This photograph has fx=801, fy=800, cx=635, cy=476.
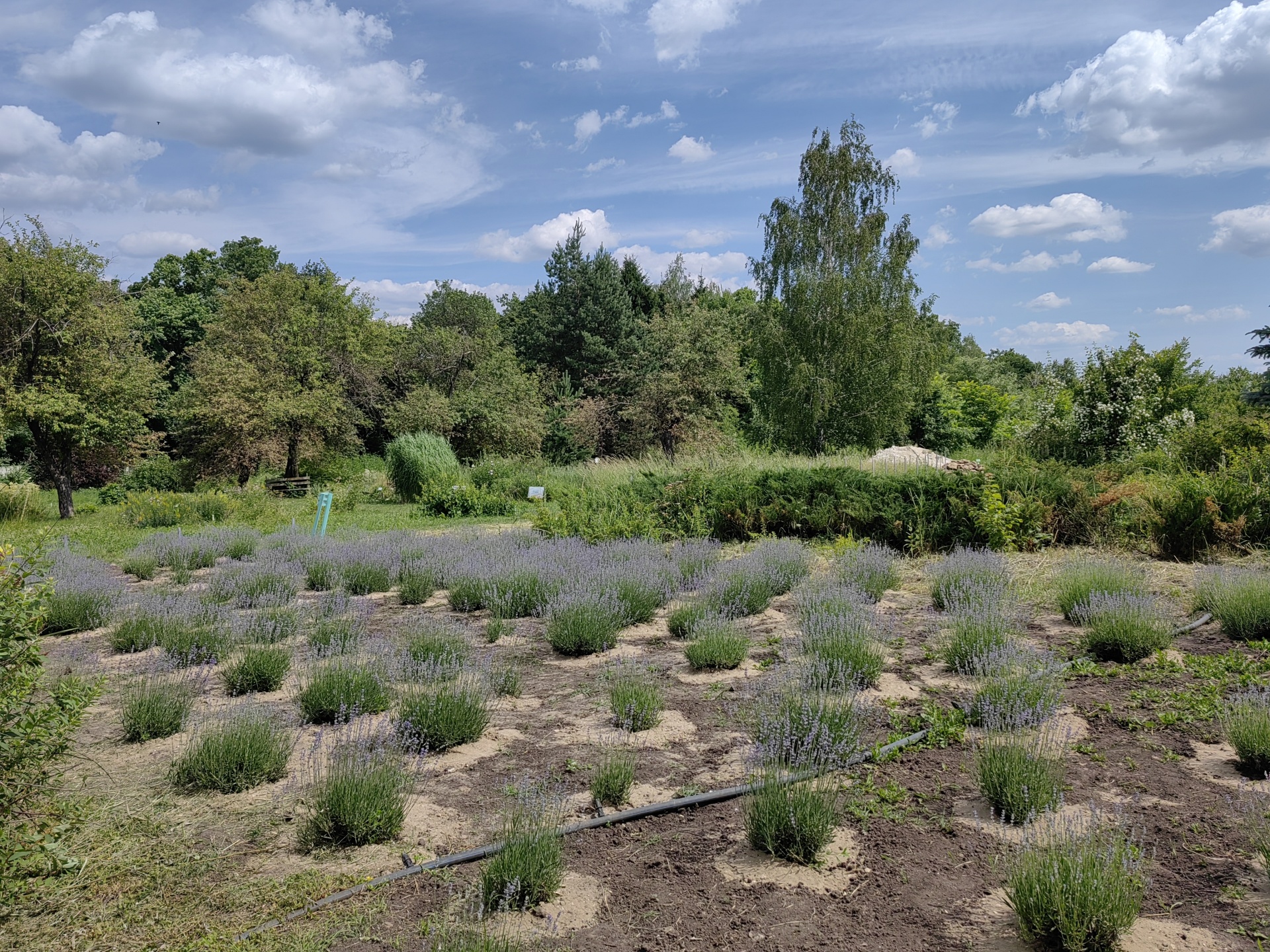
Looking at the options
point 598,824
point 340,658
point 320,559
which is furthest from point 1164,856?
point 320,559

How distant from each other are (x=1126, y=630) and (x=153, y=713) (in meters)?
5.76

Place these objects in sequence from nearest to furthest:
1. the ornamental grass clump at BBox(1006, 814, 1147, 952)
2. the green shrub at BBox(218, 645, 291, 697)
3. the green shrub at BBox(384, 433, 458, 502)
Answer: the ornamental grass clump at BBox(1006, 814, 1147, 952), the green shrub at BBox(218, 645, 291, 697), the green shrub at BBox(384, 433, 458, 502)

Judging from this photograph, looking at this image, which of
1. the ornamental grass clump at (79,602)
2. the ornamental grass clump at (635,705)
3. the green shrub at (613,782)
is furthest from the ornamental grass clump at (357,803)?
the ornamental grass clump at (79,602)

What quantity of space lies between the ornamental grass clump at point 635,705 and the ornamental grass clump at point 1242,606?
166 inches

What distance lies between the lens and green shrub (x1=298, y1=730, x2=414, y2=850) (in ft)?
10.1

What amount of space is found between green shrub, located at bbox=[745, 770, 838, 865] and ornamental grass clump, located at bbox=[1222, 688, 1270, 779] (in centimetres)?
198

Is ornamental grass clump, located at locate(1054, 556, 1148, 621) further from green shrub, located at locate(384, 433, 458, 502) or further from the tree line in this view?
green shrub, located at locate(384, 433, 458, 502)

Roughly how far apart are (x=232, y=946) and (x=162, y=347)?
39.5 metres

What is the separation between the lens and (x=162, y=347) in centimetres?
3578

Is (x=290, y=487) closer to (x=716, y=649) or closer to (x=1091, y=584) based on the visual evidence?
(x=716, y=649)

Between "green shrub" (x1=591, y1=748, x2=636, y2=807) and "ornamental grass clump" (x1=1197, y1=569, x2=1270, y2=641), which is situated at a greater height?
"ornamental grass clump" (x1=1197, y1=569, x2=1270, y2=641)

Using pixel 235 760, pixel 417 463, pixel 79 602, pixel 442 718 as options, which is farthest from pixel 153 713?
pixel 417 463

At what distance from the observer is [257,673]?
4848mm

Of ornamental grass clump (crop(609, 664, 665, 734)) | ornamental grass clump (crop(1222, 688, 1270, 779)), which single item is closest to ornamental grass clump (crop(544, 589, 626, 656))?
ornamental grass clump (crop(609, 664, 665, 734))
